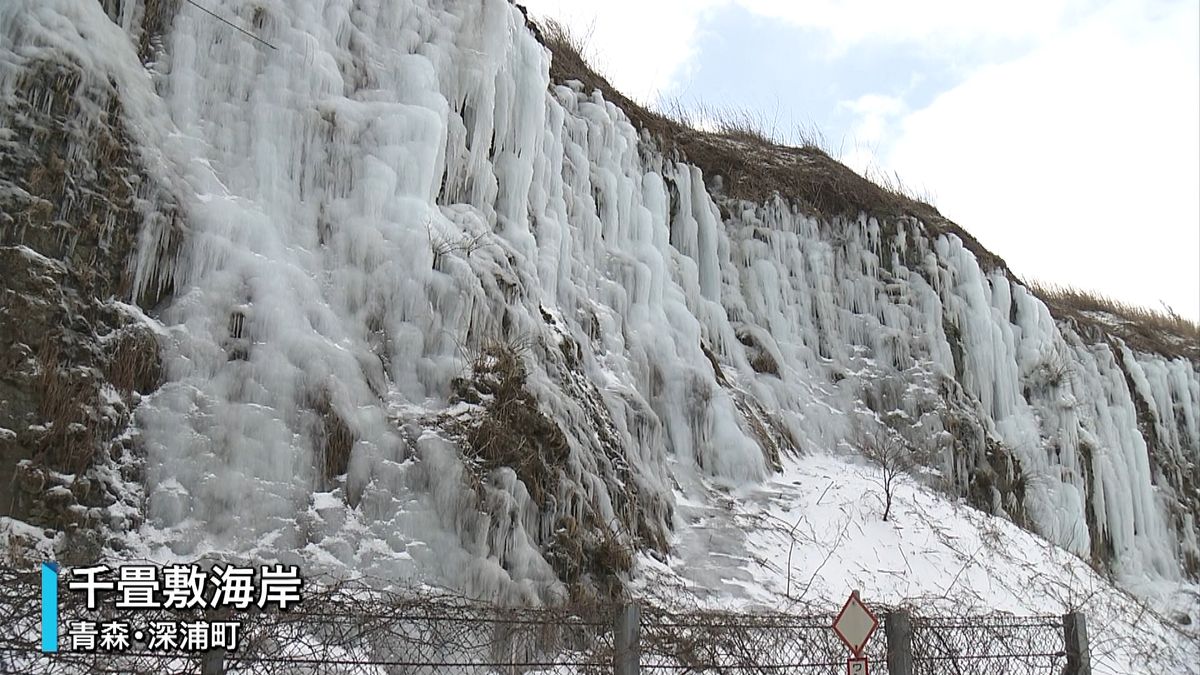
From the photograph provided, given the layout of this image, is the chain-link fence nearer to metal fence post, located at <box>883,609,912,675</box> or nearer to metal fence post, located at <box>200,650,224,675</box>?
metal fence post, located at <box>883,609,912,675</box>

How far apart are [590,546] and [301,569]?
2.56 metres

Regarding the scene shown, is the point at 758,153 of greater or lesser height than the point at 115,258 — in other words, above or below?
above

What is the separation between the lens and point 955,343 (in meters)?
16.7

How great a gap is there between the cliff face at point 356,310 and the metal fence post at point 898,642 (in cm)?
275

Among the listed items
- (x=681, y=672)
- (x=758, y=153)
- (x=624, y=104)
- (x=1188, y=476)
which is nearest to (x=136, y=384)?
(x=681, y=672)

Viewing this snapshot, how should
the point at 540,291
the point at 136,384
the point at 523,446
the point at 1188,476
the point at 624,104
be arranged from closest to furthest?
the point at 136,384
the point at 523,446
the point at 540,291
the point at 624,104
the point at 1188,476

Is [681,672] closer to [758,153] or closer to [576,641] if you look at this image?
[576,641]

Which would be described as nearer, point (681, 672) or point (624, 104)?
point (681, 672)

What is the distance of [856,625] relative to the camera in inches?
209

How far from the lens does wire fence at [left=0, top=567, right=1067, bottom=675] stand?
4.20m

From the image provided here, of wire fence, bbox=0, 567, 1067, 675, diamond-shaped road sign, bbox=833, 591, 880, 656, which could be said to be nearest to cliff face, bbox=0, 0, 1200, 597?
wire fence, bbox=0, 567, 1067, 675

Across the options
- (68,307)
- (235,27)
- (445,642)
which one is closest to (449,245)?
(235,27)

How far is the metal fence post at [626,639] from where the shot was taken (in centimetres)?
511

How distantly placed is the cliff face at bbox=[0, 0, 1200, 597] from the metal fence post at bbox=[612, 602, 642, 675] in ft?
7.79
